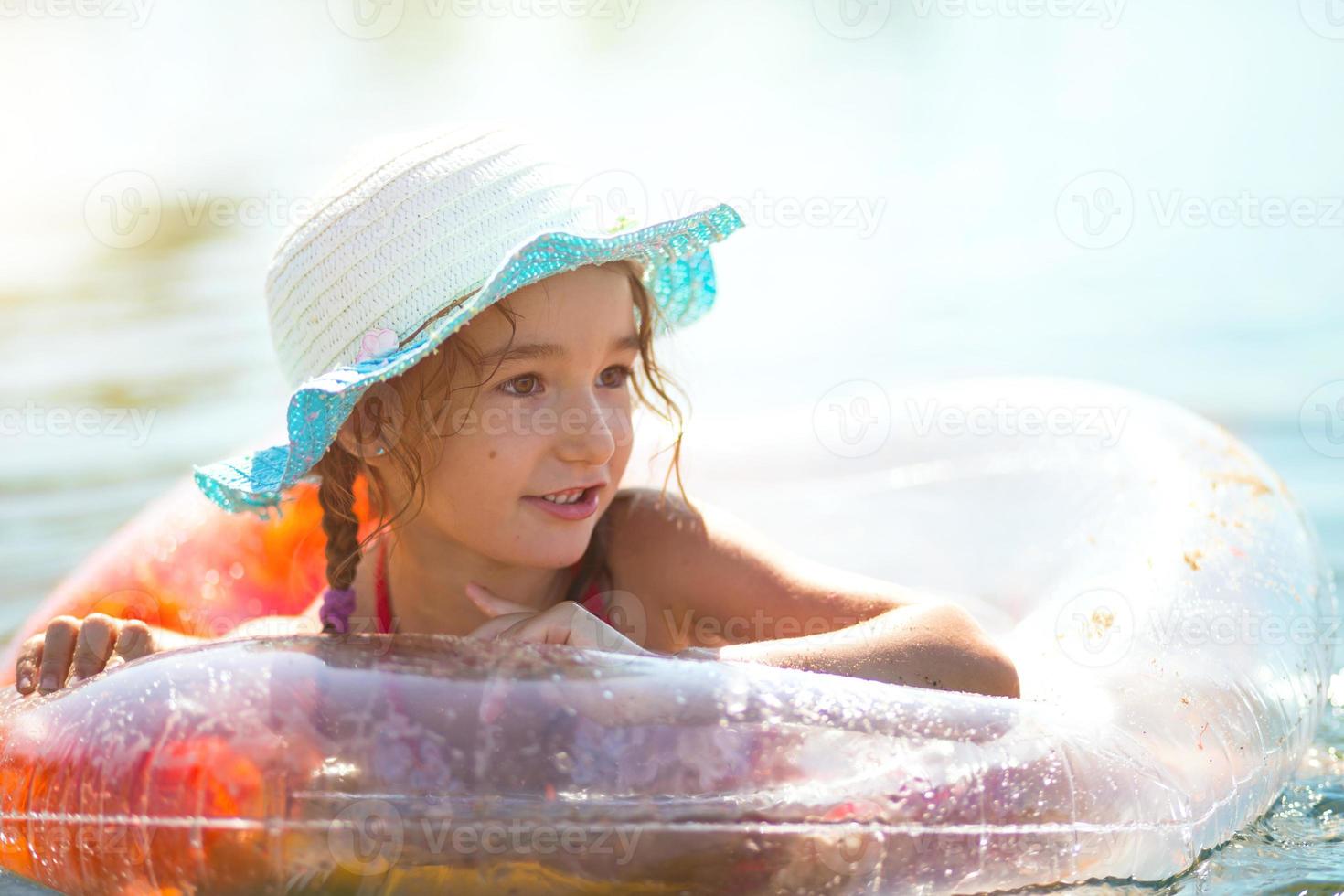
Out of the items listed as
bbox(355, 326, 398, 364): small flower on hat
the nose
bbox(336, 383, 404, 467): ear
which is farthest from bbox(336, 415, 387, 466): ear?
the nose

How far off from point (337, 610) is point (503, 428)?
59 cm

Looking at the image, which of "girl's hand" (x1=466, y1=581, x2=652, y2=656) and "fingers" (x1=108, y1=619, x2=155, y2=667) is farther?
"fingers" (x1=108, y1=619, x2=155, y2=667)

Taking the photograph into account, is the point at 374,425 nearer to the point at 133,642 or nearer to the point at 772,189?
the point at 133,642

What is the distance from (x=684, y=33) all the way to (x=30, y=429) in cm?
571

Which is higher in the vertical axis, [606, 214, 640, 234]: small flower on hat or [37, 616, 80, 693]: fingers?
[606, 214, 640, 234]: small flower on hat

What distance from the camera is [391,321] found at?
202cm

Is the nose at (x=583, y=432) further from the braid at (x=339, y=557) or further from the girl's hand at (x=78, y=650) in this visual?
the girl's hand at (x=78, y=650)

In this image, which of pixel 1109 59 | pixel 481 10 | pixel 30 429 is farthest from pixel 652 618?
pixel 481 10

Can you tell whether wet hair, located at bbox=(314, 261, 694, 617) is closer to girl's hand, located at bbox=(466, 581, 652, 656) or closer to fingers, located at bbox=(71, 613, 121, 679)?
girl's hand, located at bbox=(466, 581, 652, 656)

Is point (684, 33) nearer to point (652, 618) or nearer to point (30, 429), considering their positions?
point (30, 429)

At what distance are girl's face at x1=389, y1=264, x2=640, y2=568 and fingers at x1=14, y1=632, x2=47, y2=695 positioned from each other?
0.57m

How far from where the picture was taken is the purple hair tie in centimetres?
243

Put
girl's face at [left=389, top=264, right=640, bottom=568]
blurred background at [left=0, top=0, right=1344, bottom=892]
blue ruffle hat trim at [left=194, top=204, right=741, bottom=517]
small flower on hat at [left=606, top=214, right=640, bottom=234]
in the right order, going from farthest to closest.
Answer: blurred background at [left=0, top=0, right=1344, bottom=892], small flower on hat at [left=606, top=214, right=640, bottom=234], girl's face at [left=389, top=264, right=640, bottom=568], blue ruffle hat trim at [left=194, top=204, right=741, bottom=517]

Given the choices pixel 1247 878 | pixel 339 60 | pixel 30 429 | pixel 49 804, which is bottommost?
pixel 1247 878
